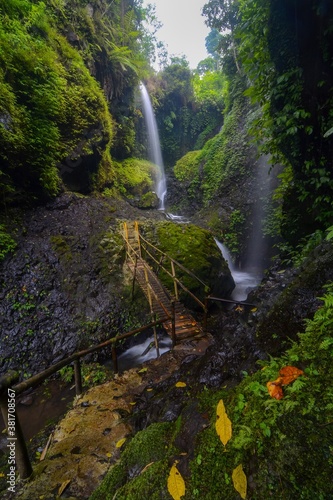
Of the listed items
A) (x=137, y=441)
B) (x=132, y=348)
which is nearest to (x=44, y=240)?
(x=132, y=348)

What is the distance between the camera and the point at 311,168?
4805 millimetres

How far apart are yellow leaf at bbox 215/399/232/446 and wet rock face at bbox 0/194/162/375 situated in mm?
4858

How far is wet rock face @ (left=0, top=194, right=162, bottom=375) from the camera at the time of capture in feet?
18.9

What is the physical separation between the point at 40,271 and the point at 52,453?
17.2 feet

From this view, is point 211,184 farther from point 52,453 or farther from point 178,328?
point 52,453

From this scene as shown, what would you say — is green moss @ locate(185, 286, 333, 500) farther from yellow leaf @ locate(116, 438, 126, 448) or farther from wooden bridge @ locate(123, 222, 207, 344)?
wooden bridge @ locate(123, 222, 207, 344)

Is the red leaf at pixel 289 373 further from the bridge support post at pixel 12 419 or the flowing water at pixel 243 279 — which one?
the flowing water at pixel 243 279

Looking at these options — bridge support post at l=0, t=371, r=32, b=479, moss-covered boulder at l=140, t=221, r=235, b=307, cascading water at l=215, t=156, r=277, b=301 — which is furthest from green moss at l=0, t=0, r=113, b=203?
cascading water at l=215, t=156, r=277, b=301

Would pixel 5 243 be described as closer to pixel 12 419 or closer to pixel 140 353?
pixel 140 353

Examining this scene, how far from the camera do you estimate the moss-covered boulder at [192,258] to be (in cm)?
720

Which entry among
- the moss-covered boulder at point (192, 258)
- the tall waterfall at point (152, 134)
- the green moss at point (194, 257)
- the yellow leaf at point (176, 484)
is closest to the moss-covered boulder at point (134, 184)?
the tall waterfall at point (152, 134)

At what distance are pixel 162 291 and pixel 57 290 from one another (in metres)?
2.96

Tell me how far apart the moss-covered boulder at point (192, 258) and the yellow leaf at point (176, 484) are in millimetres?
5640

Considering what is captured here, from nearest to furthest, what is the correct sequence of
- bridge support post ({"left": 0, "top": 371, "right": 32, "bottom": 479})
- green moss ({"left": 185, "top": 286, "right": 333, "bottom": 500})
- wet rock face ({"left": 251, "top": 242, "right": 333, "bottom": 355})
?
green moss ({"left": 185, "top": 286, "right": 333, "bottom": 500})
bridge support post ({"left": 0, "top": 371, "right": 32, "bottom": 479})
wet rock face ({"left": 251, "top": 242, "right": 333, "bottom": 355})
